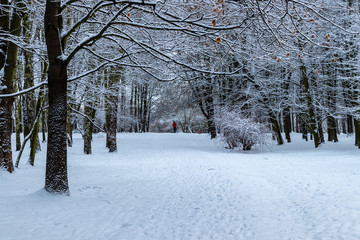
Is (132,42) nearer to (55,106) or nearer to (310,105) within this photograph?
(55,106)

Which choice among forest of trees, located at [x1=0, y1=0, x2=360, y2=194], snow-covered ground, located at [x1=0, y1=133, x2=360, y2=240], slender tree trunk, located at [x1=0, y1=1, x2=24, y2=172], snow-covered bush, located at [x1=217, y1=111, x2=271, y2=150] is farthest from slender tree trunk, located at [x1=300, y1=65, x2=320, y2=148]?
slender tree trunk, located at [x1=0, y1=1, x2=24, y2=172]

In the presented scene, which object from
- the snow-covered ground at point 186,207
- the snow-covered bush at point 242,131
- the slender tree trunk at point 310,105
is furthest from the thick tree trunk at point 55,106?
the slender tree trunk at point 310,105

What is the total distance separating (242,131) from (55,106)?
1031 cm

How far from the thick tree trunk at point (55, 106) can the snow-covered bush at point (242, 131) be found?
10.0 meters

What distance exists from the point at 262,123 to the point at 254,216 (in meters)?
10.2

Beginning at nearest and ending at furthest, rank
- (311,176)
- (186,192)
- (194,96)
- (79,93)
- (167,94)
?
(186,192) → (311,176) → (79,93) → (194,96) → (167,94)

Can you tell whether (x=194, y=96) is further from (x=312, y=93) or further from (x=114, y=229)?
(x=114, y=229)

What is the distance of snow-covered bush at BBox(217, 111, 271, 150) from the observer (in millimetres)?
13236

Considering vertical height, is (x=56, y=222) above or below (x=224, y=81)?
below

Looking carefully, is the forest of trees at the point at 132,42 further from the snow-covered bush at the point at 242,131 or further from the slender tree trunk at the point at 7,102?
the snow-covered bush at the point at 242,131

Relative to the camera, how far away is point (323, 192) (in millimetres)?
5383

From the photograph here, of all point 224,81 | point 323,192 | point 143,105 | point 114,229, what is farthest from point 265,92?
point 143,105

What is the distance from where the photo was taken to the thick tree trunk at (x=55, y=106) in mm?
4703

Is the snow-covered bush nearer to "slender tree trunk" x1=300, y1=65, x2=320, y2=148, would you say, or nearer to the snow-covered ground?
"slender tree trunk" x1=300, y1=65, x2=320, y2=148
